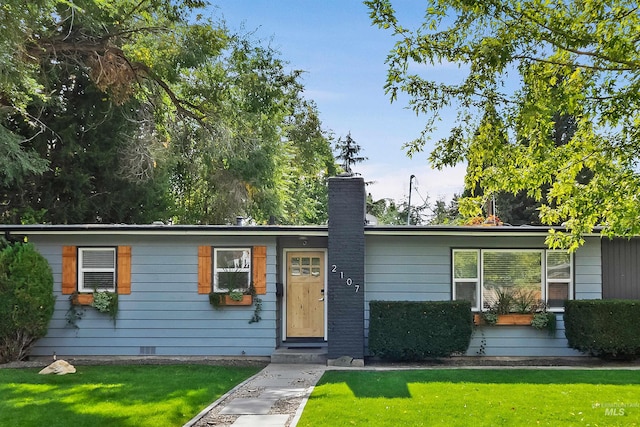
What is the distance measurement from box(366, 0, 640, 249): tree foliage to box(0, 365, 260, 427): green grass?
444 cm

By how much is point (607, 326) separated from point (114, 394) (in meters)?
8.45

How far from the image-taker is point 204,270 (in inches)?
456

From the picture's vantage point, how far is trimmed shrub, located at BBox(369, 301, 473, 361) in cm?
1079

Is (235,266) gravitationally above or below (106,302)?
above

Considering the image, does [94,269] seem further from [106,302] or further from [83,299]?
[106,302]

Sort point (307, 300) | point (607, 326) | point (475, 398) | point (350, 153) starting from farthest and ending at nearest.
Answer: point (350, 153) < point (307, 300) < point (607, 326) < point (475, 398)

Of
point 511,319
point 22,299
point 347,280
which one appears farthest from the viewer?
point 511,319

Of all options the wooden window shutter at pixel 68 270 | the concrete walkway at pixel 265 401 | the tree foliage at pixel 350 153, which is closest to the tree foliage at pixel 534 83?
the concrete walkway at pixel 265 401

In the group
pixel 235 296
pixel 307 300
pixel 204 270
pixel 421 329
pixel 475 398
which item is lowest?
pixel 475 398

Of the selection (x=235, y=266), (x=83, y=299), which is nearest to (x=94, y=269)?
(x=83, y=299)

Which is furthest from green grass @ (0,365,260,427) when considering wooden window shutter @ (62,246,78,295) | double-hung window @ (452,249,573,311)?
double-hung window @ (452,249,573,311)

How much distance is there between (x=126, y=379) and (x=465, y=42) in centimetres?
705

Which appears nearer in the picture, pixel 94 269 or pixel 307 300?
pixel 94 269

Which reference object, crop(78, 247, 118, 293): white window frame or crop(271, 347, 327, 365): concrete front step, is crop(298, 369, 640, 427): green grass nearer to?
crop(271, 347, 327, 365): concrete front step
